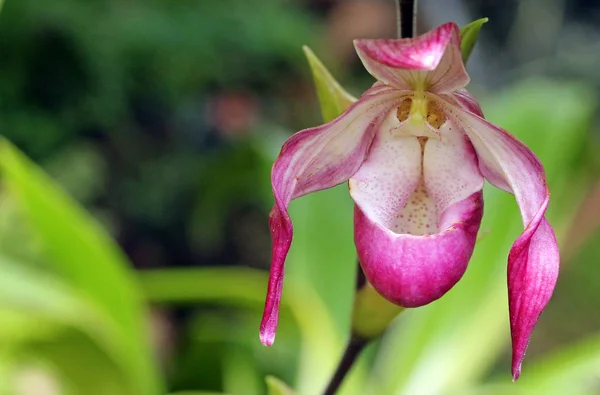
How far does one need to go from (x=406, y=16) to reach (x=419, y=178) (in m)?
0.14

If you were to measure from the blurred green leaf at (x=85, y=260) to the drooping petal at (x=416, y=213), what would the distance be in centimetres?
58

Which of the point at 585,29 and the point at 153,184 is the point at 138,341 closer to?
the point at 153,184

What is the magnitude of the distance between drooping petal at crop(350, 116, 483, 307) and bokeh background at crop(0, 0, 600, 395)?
6.4 inches

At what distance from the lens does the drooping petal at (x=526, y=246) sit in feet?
1.25

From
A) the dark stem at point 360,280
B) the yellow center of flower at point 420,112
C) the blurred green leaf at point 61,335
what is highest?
the yellow center of flower at point 420,112

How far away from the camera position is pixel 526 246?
0.38 metres

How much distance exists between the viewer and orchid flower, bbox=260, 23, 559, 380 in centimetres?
38

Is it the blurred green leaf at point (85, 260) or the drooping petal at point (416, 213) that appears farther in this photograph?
the blurred green leaf at point (85, 260)

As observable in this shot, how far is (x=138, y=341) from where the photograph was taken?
41.6 inches

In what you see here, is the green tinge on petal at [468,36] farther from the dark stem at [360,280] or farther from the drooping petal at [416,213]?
the dark stem at [360,280]

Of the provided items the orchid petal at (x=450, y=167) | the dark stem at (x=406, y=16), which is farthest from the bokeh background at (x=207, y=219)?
the dark stem at (x=406, y=16)

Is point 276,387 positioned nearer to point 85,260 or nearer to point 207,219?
point 85,260

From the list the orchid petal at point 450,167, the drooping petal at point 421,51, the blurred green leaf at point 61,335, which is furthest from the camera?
the blurred green leaf at point 61,335

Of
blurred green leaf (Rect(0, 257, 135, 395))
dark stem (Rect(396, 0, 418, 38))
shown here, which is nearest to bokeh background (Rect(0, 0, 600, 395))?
blurred green leaf (Rect(0, 257, 135, 395))
